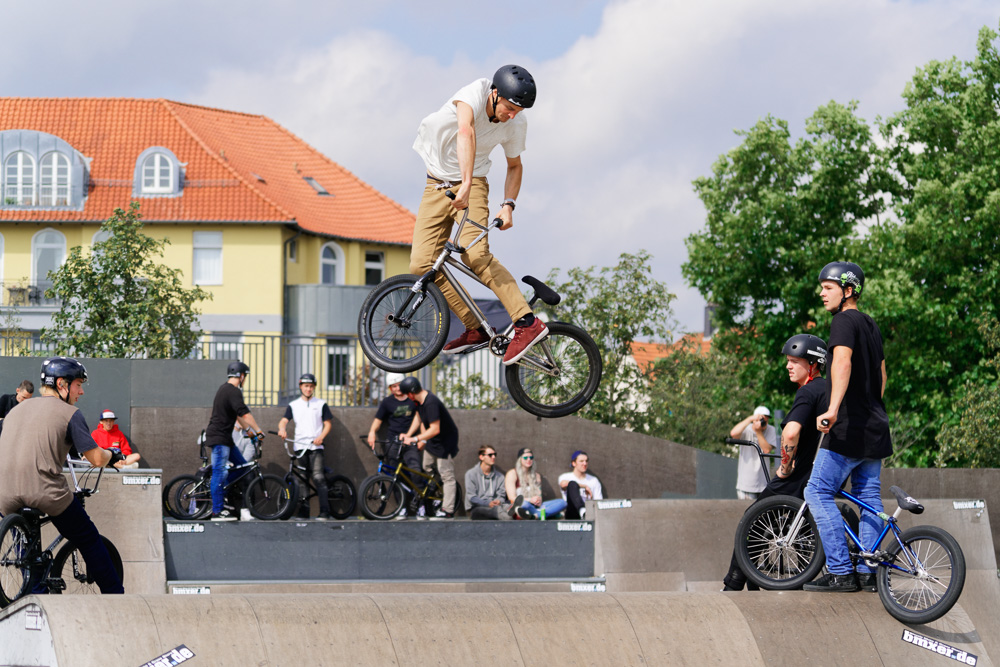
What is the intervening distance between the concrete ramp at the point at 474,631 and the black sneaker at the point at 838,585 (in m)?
0.10

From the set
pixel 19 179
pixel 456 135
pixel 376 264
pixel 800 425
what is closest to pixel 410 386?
pixel 800 425

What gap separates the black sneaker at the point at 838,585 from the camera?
317 inches

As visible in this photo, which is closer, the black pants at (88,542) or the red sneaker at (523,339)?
the red sneaker at (523,339)

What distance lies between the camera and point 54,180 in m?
38.8

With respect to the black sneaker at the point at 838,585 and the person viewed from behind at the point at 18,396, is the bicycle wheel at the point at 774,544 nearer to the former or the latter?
the black sneaker at the point at 838,585

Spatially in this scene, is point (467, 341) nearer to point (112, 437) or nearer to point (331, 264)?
point (112, 437)

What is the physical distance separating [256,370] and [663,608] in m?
11.3

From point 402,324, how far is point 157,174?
3408 cm

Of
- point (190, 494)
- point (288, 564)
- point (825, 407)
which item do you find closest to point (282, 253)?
point (190, 494)

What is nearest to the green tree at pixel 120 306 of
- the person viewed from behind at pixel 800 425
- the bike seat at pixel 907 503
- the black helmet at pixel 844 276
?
the person viewed from behind at pixel 800 425

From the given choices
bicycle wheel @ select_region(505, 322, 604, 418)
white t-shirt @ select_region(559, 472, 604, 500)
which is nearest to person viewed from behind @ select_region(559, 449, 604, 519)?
white t-shirt @ select_region(559, 472, 604, 500)

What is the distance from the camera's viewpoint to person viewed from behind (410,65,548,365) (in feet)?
23.7

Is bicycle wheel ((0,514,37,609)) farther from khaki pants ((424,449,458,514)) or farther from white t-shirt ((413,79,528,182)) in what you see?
khaki pants ((424,449,458,514))

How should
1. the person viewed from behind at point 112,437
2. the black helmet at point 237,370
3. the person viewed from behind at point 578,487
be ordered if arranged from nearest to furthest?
the black helmet at point 237,370
the person viewed from behind at point 112,437
the person viewed from behind at point 578,487
